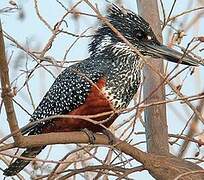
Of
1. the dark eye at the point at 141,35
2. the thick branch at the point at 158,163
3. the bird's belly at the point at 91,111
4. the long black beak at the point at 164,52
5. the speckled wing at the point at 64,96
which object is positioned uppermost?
the dark eye at the point at 141,35

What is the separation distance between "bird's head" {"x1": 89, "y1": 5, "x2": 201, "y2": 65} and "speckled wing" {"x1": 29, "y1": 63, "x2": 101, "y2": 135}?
0.29 m

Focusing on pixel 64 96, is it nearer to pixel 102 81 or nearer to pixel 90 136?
pixel 102 81

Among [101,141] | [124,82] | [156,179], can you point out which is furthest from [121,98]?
[156,179]

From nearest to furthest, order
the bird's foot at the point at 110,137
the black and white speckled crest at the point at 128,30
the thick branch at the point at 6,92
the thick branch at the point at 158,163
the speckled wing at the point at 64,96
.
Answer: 1. the thick branch at the point at 6,92
2. the thick branch at the point at 158,163
3. the bird's foot at the point at 110,137
4. the speckled wing at the point at 64,96
5. the black and white speckled crest at the point at 128,30

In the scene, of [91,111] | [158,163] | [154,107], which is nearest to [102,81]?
[91,111]

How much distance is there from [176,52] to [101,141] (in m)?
0.65

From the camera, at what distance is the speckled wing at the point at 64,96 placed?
124 inches

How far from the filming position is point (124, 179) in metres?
2.59

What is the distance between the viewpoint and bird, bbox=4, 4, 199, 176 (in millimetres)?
3090

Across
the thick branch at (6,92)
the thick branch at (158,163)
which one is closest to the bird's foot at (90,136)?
the thick branch at (158,163)

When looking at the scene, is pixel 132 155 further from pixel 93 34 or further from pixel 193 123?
pixel 93 34

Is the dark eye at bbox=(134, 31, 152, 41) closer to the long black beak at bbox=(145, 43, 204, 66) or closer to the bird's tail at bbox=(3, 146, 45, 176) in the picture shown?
the long black beak at bbox=(145, 43, 204, 66)

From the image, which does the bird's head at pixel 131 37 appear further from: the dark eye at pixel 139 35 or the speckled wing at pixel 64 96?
the speckled wing at pixel 64 96

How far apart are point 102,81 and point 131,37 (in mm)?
350
